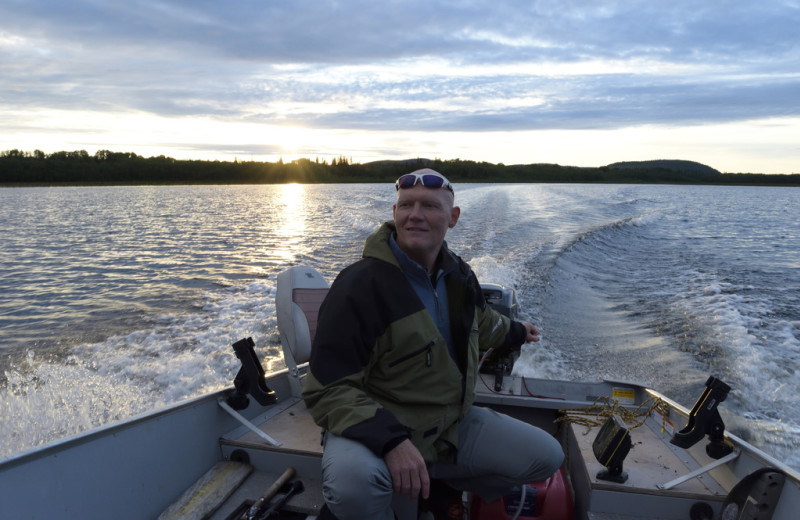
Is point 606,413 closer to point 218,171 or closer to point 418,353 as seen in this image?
point 418,353

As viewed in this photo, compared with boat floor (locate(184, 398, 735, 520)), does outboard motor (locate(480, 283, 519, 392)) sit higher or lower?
higher

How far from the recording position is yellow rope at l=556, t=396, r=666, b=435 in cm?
308

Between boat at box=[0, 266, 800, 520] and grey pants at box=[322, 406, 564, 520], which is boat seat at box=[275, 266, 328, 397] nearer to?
boat at box=[0, 266, 800, 520]

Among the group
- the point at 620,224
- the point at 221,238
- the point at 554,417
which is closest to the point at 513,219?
the point at 620,224

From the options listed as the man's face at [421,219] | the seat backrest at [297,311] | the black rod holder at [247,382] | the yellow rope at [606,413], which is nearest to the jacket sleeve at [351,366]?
the man's face at [421,219]

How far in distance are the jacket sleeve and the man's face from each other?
9.9 inches

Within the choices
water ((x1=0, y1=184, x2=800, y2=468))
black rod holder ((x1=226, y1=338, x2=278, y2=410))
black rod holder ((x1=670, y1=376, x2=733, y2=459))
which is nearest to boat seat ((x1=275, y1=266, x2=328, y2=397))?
black rod holder ((x1=226, y1=338, x2=278, y2=410))

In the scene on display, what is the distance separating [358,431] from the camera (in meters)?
1.73

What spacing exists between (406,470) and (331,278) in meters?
7.88

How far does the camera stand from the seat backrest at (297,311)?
124 inches

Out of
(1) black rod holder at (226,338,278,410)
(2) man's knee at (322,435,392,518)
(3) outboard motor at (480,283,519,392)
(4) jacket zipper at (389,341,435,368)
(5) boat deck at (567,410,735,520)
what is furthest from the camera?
(3) outboard motor at (480,283,519,392)

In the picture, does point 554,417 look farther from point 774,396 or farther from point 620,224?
point 620,224

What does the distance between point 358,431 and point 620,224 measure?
17.4 meters

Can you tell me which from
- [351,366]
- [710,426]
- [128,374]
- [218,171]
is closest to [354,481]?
[351,366]
